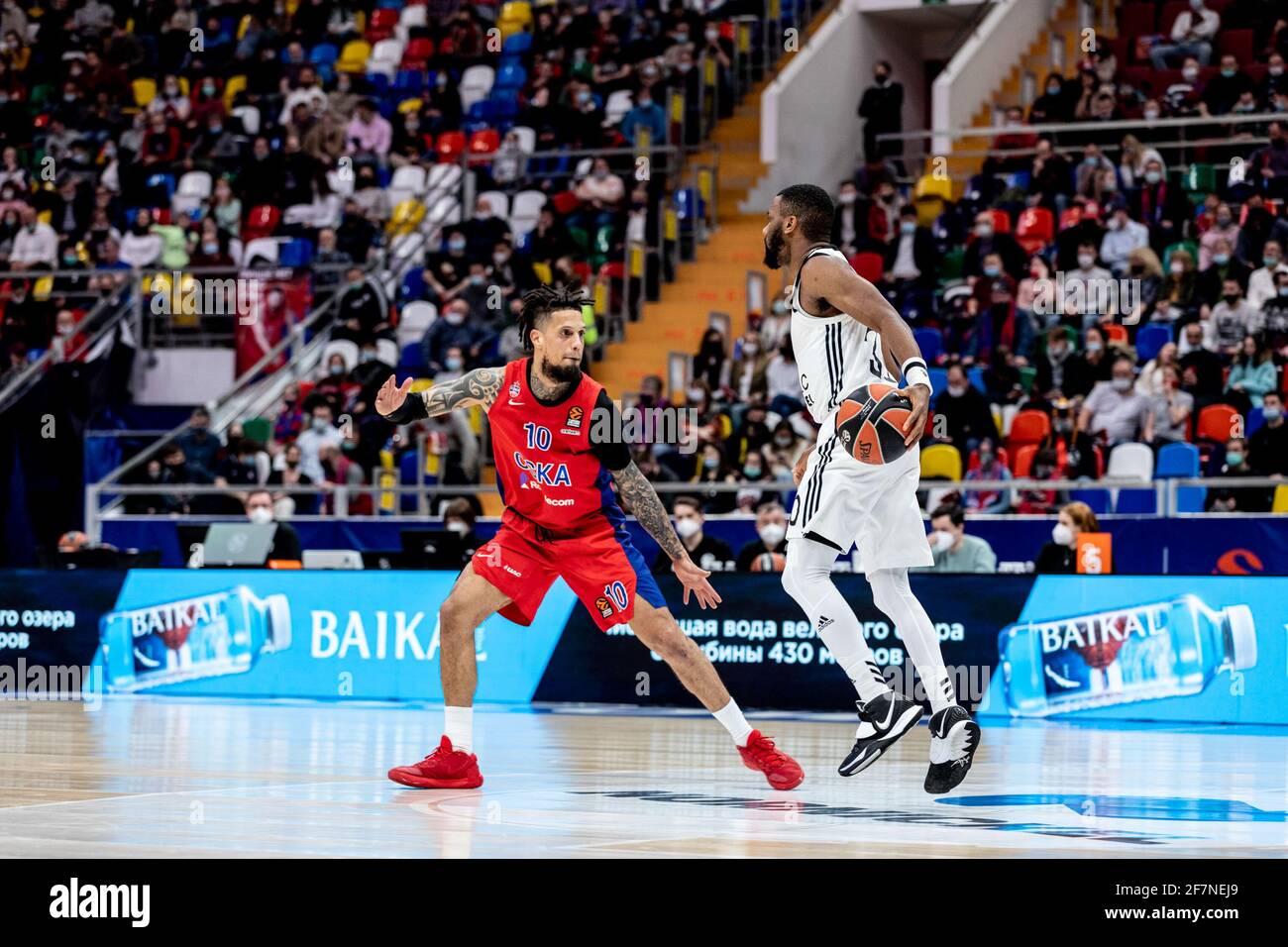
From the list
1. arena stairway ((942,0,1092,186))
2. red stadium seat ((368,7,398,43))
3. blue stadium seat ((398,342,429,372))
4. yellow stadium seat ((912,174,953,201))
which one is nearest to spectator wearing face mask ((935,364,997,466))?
yellow stadium seat ((912,174,953,201))

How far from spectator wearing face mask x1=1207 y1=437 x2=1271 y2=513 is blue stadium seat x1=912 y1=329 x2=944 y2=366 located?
396 cm

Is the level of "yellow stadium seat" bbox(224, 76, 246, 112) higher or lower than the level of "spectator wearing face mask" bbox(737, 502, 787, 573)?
higher

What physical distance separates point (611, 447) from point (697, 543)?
310 inches

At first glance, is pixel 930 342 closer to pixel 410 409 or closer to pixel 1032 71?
pixel 1032 71

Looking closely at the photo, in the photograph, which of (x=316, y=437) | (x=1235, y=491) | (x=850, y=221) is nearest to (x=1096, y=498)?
(x=1235, y=491)

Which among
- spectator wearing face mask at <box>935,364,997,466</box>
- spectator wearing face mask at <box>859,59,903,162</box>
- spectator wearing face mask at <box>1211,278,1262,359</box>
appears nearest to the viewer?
spectator wearing face mask at <box>935,364,997,466</box>

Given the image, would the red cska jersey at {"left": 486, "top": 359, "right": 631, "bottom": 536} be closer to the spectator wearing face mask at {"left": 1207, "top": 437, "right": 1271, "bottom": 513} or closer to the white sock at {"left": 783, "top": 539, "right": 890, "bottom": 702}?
the white sock at {"left": 783, "top": 539, "right": 890, "bottom": 702}

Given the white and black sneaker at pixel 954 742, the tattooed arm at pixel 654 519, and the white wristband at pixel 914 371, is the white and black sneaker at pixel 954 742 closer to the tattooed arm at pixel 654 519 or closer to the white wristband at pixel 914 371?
the tattooed arm at pixel 654 519

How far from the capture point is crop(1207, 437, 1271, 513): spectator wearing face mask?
17.2 meters

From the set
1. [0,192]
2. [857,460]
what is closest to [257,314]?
[0,192]

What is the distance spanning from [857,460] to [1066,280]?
1402cm

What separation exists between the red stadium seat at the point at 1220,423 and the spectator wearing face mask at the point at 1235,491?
1.25 feet

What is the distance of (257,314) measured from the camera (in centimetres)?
2523

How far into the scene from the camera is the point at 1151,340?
20.4m
